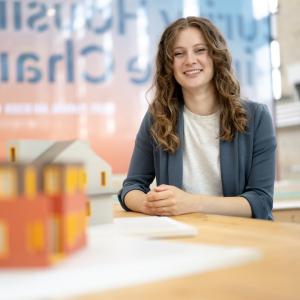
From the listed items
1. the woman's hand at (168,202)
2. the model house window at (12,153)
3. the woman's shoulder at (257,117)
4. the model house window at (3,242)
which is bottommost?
the woman's hand at (168,202)

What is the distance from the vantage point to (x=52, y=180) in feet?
1.87

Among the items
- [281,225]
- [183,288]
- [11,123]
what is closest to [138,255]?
[183,288]

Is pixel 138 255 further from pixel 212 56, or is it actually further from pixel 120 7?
pixel 120 7

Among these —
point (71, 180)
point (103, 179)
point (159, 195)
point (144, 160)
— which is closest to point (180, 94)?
point (144, 160)

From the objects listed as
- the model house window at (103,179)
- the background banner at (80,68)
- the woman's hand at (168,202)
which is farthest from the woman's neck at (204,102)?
the background banner at (80,68)

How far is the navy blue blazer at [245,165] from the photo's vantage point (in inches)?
63.6

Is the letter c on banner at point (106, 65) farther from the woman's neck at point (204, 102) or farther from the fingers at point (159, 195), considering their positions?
the fingers at point (159, 195)

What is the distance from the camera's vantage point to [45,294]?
0.47m

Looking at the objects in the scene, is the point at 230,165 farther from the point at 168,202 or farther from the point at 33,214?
the point at 33,214

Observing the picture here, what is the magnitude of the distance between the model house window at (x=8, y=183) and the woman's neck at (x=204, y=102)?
1.34 meters

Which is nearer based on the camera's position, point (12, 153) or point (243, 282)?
point (243, 282)

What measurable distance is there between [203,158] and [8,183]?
4.09 ft

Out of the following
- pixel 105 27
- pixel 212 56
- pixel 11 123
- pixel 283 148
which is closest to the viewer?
pixel 212 56

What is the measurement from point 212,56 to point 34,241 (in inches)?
54.2
